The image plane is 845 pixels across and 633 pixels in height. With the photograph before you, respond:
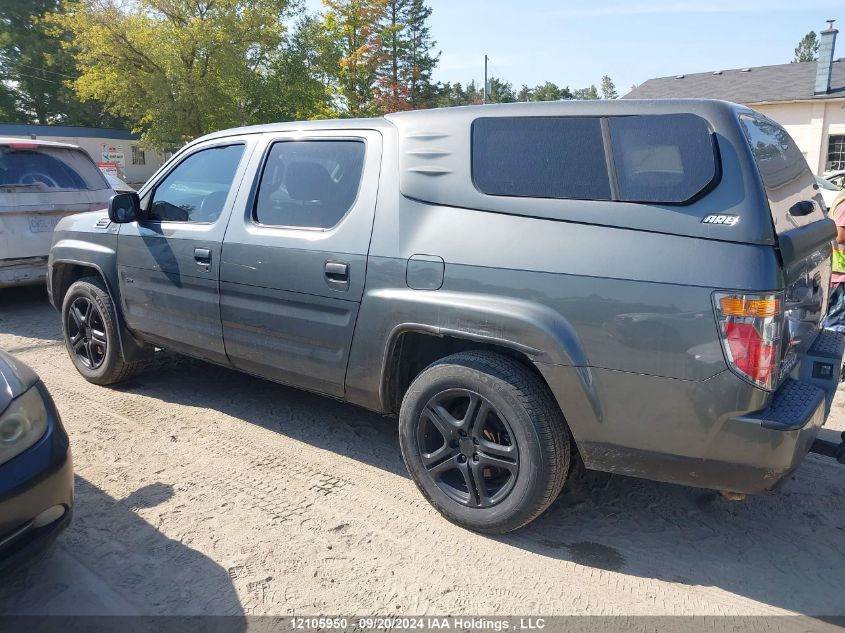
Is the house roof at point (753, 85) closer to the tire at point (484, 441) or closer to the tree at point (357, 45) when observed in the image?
the tree at point (357, 45)

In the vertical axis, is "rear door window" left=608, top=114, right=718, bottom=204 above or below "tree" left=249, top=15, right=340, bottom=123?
below

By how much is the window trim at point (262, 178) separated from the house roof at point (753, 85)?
24572 millimetres

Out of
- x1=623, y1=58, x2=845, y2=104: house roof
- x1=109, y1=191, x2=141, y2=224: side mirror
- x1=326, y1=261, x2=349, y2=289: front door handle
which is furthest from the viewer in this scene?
x1=623, y1=58, x2=845, y2=104: house roof

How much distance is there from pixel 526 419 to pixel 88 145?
4287 cm

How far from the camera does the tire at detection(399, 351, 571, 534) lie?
282 centimetres

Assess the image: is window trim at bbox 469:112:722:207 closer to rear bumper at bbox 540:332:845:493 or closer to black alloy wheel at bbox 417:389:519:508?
rear bumper at bbox 540:332:845:493

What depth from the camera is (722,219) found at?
242 cm

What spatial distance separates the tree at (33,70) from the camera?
141 ft

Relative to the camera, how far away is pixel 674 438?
2.55 metres

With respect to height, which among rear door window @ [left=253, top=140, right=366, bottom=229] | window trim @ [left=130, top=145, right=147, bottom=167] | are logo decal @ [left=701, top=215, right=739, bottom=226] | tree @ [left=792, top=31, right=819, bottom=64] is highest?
tree @ [left=792, top=31, right=819, bottom=64]

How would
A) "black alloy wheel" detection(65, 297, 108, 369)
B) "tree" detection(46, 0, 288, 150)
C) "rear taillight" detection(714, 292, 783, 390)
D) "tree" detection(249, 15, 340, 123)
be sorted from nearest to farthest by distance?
"rear taillight" detection(714, 292, 783, 390), "black alloy wheel" detection(65, 297, 108, 369), "tree" detection(46, 0, 288, 150), "tree" detection(249, 15, 340, 123)

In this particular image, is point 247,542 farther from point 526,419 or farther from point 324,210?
point 324,210

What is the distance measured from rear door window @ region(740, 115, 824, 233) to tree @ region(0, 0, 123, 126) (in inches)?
1878

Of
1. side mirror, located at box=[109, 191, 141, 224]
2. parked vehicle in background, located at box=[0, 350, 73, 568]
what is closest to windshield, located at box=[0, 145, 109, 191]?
side mirror, located at box=[109, 191, 141, 224]
